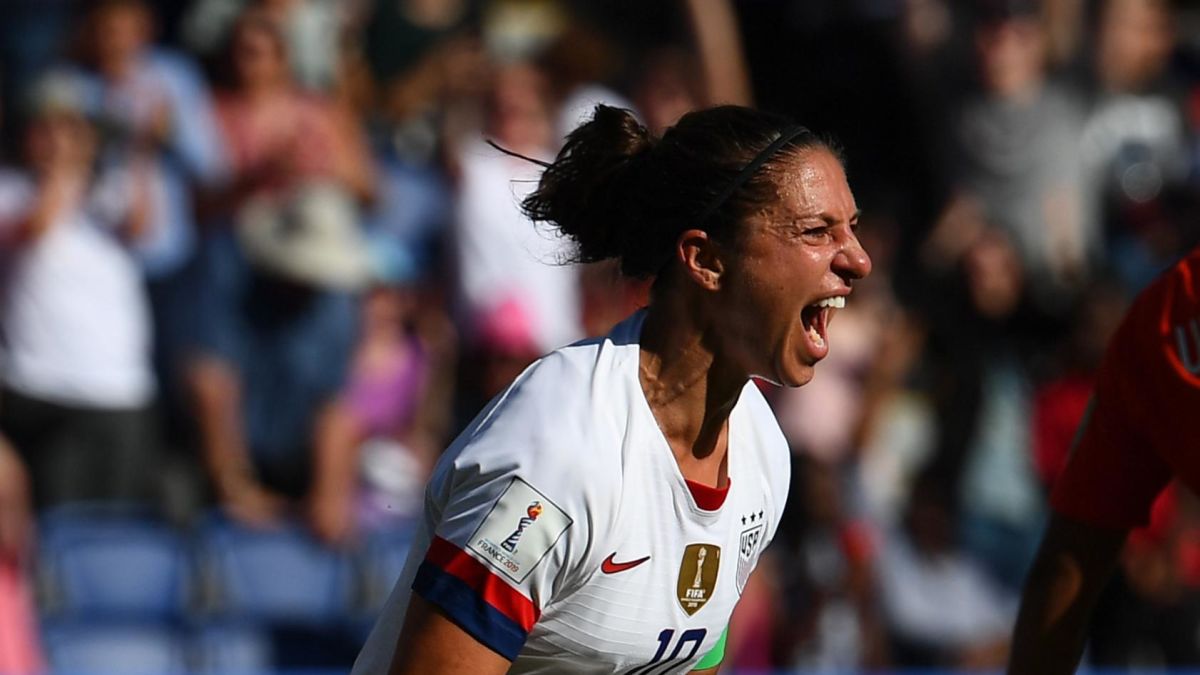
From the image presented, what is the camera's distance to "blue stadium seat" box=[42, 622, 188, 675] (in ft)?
21.2

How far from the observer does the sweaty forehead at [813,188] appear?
268 cm

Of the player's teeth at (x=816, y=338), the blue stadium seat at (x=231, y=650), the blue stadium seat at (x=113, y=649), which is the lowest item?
the blue stadium seat at (x=231, y=650)

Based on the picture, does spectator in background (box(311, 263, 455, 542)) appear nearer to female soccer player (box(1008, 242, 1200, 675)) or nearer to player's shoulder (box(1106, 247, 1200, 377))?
female soccer player (box(1008, 242, 1200, 675))

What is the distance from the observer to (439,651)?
2.44 m

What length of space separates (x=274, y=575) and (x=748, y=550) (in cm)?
427

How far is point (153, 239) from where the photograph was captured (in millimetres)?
6719

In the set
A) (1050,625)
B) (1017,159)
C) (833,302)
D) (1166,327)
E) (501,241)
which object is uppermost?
(833,302)

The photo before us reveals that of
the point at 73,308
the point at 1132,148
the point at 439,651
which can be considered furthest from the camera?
the point at 1132,148

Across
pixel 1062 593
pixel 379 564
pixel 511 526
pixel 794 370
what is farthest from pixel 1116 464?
pixel 379 564

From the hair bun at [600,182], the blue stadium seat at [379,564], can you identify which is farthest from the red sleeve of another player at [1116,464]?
the blue stadium seat at [379,564]

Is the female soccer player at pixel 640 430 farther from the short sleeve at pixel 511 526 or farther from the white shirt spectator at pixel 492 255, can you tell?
the white shirt spectator at pixel 492 255

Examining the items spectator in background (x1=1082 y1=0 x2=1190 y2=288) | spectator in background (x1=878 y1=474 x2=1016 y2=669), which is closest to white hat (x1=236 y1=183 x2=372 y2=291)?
spectator in background (x1=878 y1=474 x2=1016 y2=669)

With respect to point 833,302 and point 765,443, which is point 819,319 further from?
point 765,443

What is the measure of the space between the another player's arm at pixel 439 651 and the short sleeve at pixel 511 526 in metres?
0.01
